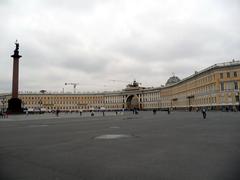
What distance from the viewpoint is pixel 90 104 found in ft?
602

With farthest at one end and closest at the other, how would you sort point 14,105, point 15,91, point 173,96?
point 173,96 < point 14,105 < point 15,91

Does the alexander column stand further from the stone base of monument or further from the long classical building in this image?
the long classical building

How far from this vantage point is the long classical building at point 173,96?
237 feet

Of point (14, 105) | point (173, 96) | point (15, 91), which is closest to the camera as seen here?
point (15, 91)

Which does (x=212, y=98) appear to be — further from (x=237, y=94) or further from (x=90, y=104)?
(x=90, y=104)

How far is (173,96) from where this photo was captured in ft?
421

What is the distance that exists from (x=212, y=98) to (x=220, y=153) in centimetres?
7409

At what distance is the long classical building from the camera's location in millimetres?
72188

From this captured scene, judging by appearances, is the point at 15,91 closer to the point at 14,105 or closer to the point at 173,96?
the point at 14,105

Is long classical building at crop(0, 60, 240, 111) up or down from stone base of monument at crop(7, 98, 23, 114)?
up

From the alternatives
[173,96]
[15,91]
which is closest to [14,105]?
[15,91]

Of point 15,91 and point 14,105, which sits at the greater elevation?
point 15,91

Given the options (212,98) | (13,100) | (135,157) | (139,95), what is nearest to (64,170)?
(135,157)

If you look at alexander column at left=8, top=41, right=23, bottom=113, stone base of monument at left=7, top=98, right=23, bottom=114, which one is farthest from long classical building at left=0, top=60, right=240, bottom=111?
alexander column at left=8, top=41, right=23, bottom=113
